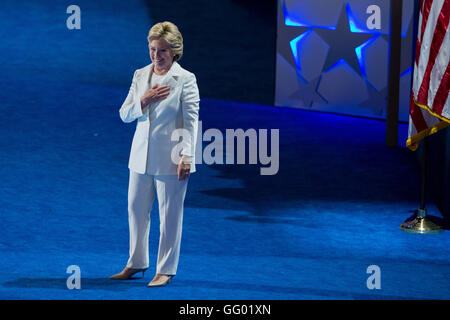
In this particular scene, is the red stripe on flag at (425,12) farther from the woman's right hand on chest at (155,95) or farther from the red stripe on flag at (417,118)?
the woman's right hand on chest at (155,95)

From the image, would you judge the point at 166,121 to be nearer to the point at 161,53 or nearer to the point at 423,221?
the point at 161,53

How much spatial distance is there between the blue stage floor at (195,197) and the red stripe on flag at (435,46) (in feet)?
3.97

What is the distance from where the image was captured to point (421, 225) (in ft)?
25.3

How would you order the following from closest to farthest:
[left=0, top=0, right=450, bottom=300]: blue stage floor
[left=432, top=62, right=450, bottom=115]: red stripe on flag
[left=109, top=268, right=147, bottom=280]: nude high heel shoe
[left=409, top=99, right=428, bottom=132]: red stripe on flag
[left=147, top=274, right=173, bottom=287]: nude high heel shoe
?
[left=147, top=274, right=173, bottom=287]: nude high heel shoe, [left=109, top=268, right=147, bottom=280]: nude high heel shoe, [left=0, top=0, right=450, bottom=300]: blue stage floor, [left=432, top=62, right=450, bottom=115]: red stripe on flag, [left=409, top=99, right=428, bottom=132]: red stripe on flag

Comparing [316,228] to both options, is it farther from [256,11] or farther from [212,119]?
[256,11]

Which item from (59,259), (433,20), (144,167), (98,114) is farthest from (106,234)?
(98,114)

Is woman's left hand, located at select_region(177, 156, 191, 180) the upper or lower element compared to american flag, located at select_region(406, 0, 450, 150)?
lower

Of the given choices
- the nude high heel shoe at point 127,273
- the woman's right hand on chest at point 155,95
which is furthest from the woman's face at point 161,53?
the nude high heel shoe at point 127,273

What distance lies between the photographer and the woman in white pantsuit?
5742mm

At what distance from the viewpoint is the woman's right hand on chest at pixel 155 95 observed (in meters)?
5.69

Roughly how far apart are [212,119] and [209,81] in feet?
5.21

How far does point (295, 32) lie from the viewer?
1312 centimetres

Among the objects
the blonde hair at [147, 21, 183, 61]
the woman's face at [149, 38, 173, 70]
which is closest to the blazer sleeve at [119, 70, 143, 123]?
the woman's face at [149, 38, 173, 70]

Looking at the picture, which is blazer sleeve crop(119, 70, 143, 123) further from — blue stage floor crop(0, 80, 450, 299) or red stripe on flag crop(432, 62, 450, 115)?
red stripe on flag crop(432, 62, 450, 115)
